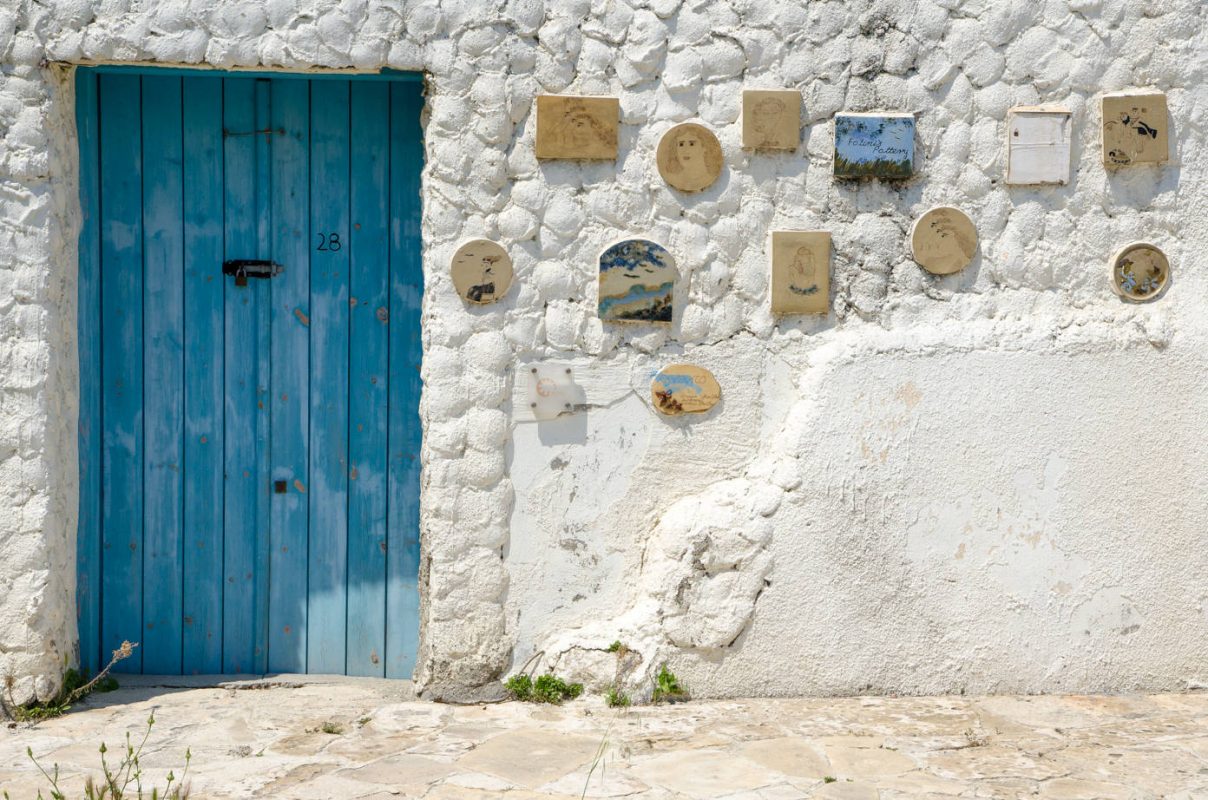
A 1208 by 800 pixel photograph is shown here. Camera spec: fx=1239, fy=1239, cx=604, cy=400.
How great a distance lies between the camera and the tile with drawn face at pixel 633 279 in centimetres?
388

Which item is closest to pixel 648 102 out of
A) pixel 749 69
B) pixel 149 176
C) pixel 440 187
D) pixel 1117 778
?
pixel 749 69

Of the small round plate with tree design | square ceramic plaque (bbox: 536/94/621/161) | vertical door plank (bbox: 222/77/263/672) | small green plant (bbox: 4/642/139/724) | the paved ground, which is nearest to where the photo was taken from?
the paved ground

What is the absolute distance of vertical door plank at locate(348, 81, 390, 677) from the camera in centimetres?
407

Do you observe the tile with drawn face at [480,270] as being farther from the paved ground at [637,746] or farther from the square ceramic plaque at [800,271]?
the paved ground at [637,746]

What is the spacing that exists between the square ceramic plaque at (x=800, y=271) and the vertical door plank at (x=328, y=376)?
4.62 ft

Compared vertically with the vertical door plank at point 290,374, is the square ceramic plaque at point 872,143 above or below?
above

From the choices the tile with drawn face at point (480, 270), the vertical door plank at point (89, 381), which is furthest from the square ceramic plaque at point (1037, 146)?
the vertical door plank at point (89, 381)

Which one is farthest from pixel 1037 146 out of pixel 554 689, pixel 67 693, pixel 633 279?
pixel 67 693

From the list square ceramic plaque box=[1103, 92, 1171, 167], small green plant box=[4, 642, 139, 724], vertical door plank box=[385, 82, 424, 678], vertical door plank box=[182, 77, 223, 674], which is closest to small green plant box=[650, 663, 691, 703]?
vertical door plank box=[385, 82, 424, 678]

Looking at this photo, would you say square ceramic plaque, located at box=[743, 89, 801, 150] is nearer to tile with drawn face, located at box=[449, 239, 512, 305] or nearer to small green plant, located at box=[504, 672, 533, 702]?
tile with drawn face, located at box=[449, 239, 512, 305]

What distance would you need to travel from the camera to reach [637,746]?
3486 mm

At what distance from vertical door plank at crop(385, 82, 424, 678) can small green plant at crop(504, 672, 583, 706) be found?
439mm

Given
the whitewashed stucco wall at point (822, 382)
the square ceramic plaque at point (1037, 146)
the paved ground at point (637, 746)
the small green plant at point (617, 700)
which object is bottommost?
the paved ground at point (637, 746)

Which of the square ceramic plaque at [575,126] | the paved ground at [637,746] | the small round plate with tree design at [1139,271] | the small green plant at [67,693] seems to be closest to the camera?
the paved ground at [637,746]
